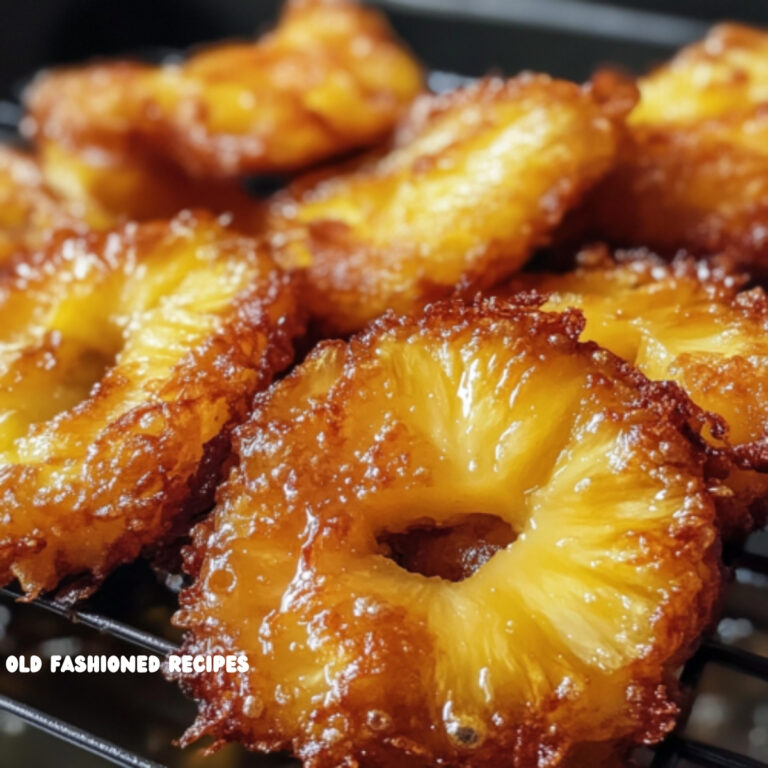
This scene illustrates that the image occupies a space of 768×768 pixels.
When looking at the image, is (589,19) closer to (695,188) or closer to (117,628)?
(695,188)

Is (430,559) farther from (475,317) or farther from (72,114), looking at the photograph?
(72,114)

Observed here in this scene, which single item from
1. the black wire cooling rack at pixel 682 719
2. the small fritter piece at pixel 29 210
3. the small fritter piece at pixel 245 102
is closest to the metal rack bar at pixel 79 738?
Answer: the black wire cooling rack at pixel 682 719

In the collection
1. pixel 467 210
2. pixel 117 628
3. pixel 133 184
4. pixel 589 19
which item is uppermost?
pixel 589 19

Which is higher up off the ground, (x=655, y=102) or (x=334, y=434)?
(x=655, y=102)

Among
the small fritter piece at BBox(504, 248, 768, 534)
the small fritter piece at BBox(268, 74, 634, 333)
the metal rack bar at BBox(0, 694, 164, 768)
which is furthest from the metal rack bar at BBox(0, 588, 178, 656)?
the small fritter piece at BBox(504, 248, 768, 534)

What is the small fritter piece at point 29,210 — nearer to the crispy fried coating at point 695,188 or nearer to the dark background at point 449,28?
the dark background at point 449,28

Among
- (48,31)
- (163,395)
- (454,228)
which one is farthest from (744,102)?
(48,31)

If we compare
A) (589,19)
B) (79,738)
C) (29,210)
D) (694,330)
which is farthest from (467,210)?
(589,19)
